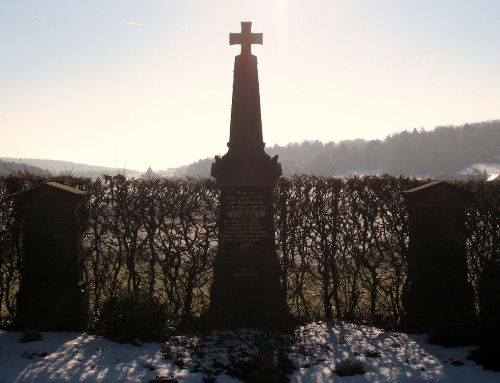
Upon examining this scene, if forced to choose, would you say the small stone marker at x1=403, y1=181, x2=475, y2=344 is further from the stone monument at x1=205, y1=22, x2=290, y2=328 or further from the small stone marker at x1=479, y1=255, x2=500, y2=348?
the stone monument at x1=205, y1=22, x2=290, y2=328

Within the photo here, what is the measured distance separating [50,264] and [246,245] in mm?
3591

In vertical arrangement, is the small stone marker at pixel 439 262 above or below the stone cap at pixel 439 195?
below

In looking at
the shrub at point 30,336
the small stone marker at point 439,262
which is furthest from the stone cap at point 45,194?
the small stone marker at point 439,262

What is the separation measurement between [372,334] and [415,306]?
984 millimetres

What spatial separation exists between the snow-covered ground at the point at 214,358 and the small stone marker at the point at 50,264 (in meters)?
0.37

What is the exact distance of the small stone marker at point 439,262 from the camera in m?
8.38

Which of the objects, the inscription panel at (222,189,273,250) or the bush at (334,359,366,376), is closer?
the bush at (334,359,366,376)

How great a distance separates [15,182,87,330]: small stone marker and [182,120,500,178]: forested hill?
8254cm

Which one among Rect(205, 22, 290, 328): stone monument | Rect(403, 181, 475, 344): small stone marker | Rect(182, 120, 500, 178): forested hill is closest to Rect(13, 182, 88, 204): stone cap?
A: Rect(205, 22, 290, 328): stone monument

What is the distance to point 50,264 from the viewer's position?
806 cm

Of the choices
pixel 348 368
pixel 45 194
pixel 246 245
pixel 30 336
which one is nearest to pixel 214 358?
pixel 348 368

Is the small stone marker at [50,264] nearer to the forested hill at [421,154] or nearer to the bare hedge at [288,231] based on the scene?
the bare hedge at [288,231]

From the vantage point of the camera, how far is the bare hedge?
9531 millimetres

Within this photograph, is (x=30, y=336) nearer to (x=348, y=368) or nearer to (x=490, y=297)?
(x=348, y=368)
